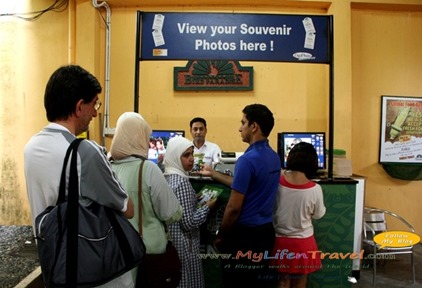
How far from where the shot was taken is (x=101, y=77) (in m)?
5.04

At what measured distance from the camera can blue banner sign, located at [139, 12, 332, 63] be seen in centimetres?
301

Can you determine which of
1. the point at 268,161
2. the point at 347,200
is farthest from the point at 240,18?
the point at 347,200

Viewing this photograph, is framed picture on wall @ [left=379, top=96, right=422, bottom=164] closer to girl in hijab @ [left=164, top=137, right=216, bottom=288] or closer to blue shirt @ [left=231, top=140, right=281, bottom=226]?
blue shirt @ [left=231, top=140, right=281, bottom=226]

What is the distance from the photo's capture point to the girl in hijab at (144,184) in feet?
5.50

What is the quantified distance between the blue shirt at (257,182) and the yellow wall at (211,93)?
2945 mm

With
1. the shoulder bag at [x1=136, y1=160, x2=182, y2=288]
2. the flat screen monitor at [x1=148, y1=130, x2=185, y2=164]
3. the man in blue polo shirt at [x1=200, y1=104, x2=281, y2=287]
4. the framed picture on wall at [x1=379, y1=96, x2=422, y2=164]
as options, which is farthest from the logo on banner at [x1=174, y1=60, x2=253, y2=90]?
the shoulder bag at [x1=136, y1=160, x2=182, y2=288]

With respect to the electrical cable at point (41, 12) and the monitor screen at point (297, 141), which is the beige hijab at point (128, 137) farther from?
the electrical cable at point (41, 12)

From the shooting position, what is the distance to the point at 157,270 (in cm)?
168

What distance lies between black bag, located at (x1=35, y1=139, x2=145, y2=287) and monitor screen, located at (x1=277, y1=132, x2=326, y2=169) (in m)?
2.91

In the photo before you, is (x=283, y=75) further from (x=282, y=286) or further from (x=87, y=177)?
(x=87, y=177)

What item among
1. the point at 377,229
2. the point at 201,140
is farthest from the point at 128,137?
the point at 377,229

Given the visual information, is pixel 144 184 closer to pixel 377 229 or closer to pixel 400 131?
pixel 377 229

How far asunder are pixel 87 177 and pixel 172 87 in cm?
406

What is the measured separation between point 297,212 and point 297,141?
1.83 meters
